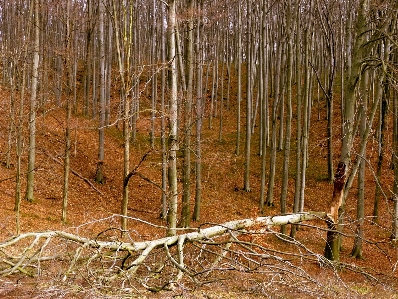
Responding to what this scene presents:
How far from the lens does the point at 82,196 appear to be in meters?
Result: 17.6

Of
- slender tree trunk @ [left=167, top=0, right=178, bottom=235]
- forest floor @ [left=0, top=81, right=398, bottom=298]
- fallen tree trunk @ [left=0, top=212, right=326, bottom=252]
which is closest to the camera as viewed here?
fallen tree trunk @ [left=0, top=212, right=326, bottom=252]

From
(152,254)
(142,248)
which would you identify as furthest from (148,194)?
(142,248)

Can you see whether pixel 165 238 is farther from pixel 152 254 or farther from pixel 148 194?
pixel 148 194

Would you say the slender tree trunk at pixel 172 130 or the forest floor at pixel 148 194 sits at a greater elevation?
the slender tree trunk at pixel 172 130

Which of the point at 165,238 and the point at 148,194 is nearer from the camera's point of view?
the point at 165,238

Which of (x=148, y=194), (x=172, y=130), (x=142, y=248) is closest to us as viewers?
(x=142, y=248)

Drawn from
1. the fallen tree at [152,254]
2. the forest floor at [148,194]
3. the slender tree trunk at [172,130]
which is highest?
the slender tree trunk at [172,130]

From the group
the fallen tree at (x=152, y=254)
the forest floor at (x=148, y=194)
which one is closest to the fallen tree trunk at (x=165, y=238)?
the fallen tree at (x=152, y=254)

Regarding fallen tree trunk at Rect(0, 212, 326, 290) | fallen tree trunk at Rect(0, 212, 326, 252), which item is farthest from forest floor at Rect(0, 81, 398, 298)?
fallen tree trunk at Rect(0, 212, 326, 290)

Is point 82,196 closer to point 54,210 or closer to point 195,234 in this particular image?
point 54,210

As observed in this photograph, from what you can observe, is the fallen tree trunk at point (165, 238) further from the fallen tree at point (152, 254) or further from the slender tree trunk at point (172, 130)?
the slender tree trunk at point (172, 130)

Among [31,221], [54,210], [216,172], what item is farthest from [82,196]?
[216,172]

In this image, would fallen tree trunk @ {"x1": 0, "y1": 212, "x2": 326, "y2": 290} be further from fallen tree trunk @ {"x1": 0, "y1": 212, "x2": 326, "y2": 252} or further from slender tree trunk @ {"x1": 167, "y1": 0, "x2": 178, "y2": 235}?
slender tree trunk @ {"x1": 167, "y1": 0, "x2": 178, "y2": 235}

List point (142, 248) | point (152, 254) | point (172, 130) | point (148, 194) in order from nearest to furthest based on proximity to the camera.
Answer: point (142, 248), point (152, 254), point (172, 130), point (148, 194)
